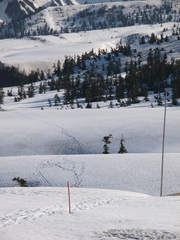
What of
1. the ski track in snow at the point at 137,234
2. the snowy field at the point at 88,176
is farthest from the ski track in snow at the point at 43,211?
the ski track in snow at the point at 137,234

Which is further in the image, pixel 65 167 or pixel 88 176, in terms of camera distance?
pixel 65 167

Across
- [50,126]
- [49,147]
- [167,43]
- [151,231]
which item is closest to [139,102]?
[50,126]

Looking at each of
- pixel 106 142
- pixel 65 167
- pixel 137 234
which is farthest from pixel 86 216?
pixel 106 142

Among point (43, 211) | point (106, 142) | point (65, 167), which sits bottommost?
point (65, 167)

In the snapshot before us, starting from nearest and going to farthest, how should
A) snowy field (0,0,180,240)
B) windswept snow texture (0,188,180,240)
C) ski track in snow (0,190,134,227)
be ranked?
windswept snow texture (0,188,180,240)
snowy field (0,0,180,240)
ski track in snow (0,190,134,227)

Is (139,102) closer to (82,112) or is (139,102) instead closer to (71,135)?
(82,112)

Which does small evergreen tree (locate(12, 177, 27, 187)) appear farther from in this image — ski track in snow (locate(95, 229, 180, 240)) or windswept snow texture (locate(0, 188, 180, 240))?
ski track in snow (locate(95, 229, 180, 240))

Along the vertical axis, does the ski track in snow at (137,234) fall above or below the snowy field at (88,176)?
above

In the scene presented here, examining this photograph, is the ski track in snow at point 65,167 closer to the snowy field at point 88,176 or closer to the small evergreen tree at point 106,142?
the snowy field at point 88,176

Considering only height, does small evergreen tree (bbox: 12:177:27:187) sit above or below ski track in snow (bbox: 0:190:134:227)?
below

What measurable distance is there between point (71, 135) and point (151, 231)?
122 feet

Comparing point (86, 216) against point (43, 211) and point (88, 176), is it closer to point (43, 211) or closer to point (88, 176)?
point (43, 211)

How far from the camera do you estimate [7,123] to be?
6269 cm

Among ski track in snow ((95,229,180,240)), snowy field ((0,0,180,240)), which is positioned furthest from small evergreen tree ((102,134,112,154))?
ski track in snow ((95,229,180,240))
